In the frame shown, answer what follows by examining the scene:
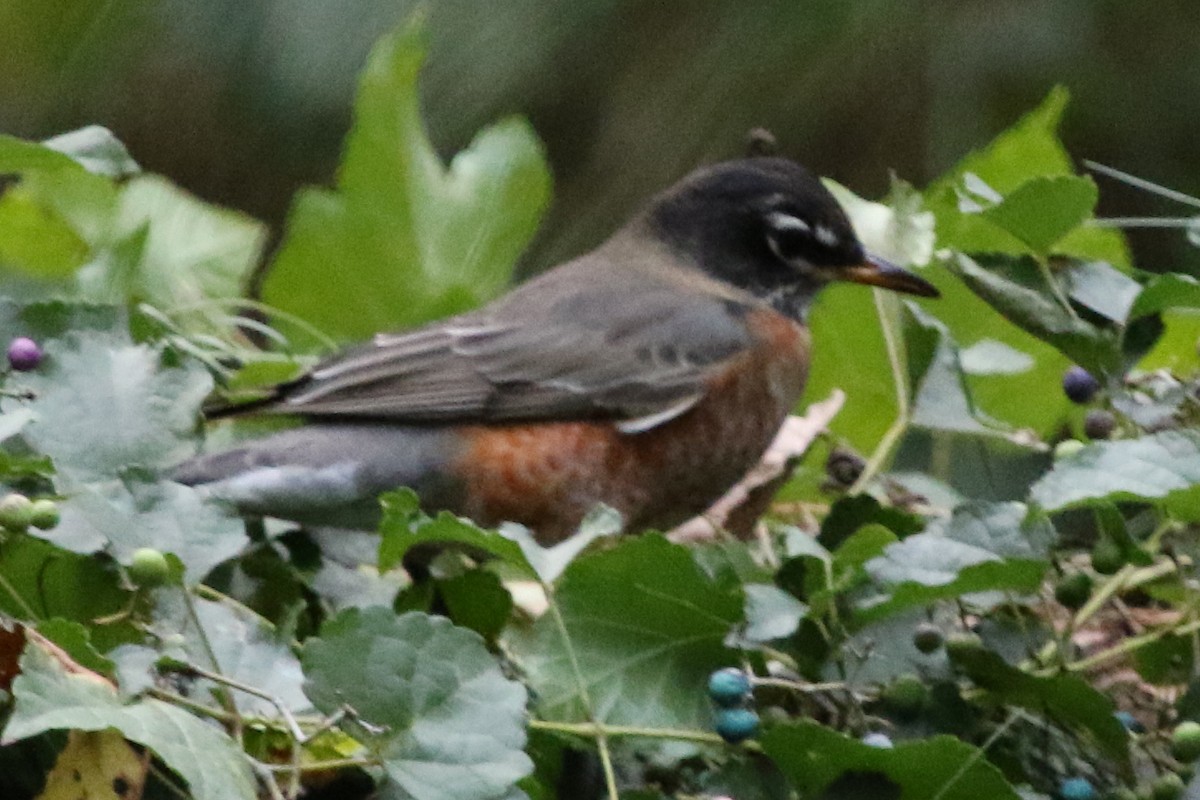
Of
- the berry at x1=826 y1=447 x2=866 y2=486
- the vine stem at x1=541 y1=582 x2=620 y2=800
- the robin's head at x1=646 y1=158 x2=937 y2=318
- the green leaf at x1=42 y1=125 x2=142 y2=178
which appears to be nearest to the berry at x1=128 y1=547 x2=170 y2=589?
the vine stem at x1=541 y1=582 x2=620 y2=800

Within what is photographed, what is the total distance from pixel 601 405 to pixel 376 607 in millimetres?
997

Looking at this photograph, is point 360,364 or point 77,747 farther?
point 360,364

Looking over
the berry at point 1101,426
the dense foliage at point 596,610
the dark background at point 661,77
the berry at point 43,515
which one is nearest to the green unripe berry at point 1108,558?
the dense foliage at point 596,610

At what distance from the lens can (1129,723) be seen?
1144 millimetres

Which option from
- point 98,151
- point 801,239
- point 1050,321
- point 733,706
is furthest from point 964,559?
point 801,239

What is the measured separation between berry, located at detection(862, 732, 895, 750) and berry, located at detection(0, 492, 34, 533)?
0.51 meters

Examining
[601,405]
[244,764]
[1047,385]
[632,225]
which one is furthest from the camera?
[632,225]

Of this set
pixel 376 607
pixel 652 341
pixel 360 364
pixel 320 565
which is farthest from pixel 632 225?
pixel 376 607

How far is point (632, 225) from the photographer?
2471mm

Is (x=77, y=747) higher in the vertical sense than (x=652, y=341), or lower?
higher

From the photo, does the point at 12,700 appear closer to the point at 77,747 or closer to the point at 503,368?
the point at 77,747

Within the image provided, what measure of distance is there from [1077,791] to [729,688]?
23cm

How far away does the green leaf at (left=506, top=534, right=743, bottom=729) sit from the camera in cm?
111

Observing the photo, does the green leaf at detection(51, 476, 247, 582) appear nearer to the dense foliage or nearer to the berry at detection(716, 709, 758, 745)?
the dense foliage
